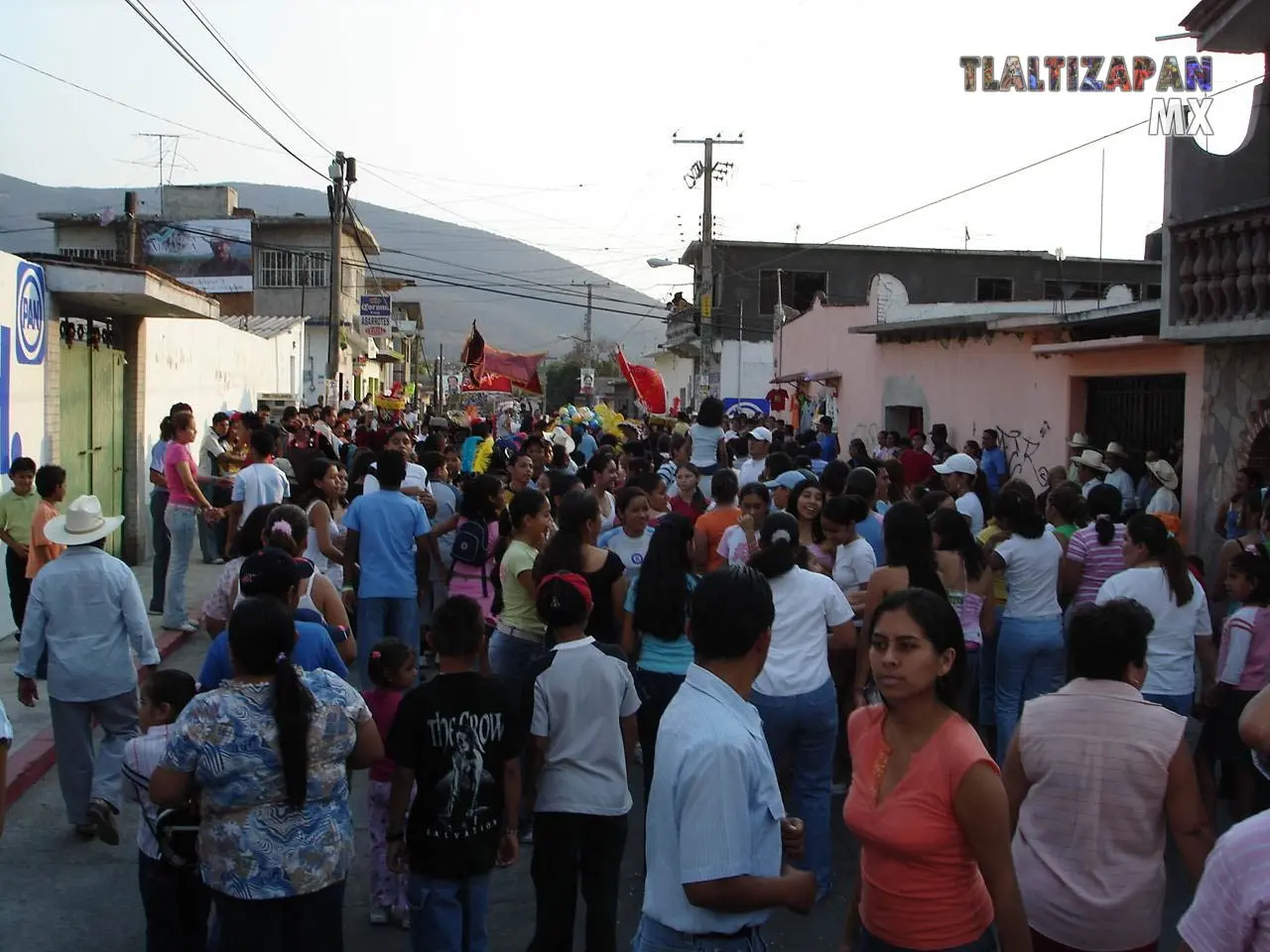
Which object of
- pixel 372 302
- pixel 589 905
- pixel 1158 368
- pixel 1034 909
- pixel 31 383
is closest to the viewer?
pixel 1034 909

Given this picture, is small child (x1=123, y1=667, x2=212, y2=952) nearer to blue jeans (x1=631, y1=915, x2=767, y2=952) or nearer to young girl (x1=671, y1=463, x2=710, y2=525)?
blue jeans (x1=631, y1=915, x2=767, y2=952)

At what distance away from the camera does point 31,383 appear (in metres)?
11.5

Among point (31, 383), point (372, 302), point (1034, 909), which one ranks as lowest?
point (1034, 909)

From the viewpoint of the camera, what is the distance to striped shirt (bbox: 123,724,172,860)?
4.39 meters

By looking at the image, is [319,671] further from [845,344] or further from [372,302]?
[372,302]

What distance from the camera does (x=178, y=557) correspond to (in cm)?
1112

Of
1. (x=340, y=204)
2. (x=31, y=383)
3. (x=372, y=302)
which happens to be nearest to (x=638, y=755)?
(x=31, y=383)

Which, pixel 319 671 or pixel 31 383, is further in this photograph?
pixel 31 383

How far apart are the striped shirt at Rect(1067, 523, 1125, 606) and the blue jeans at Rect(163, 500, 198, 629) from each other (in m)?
7.35

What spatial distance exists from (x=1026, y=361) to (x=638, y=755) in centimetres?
1101

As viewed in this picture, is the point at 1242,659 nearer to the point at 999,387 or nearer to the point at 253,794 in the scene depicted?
the point at 253,794

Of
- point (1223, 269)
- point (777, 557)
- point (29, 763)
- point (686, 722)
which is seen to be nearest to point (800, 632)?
point (777, 557)

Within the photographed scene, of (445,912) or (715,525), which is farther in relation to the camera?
(715,525)

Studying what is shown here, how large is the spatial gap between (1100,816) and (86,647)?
472 centimetres
